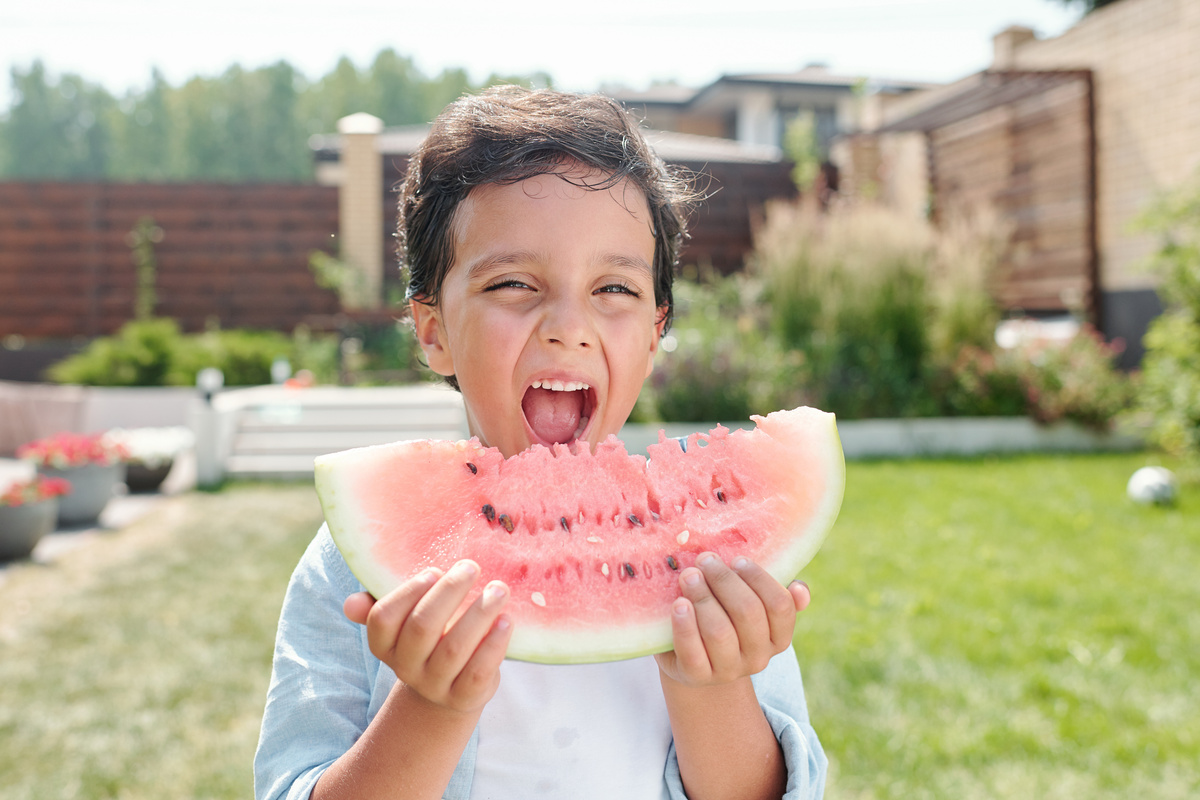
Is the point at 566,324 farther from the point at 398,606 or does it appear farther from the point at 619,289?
the point at 398,606

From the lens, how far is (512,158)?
51.9 inches

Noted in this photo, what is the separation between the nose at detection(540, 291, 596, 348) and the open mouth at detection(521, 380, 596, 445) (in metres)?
0.15

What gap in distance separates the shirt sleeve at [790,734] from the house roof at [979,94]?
33.2 feet

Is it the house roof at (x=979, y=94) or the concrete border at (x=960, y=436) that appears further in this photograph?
the house roof at (x=979, y=94)

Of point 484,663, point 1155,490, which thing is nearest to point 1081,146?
point 1155,490

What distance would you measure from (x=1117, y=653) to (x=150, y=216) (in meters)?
14.6

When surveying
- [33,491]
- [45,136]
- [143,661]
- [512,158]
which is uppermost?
[45,136]

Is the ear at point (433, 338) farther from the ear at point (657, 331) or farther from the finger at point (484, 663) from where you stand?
the finger at point (484, 663)

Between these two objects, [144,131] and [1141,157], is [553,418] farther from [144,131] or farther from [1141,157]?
[144,131]

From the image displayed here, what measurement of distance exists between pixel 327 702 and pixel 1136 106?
35.9ft

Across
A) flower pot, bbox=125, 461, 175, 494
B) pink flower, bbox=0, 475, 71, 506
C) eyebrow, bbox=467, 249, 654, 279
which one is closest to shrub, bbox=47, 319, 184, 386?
flower pot, bbox=125, 461, 175, 494

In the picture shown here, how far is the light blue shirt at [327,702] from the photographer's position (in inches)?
47.3

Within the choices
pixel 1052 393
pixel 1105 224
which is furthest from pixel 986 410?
pixel 1105 224

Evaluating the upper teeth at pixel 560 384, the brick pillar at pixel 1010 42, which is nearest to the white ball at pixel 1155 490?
the upper teeth at pixel 560 384
